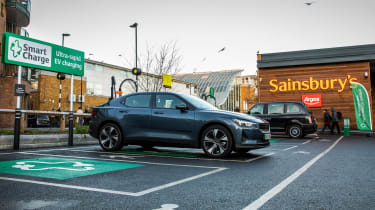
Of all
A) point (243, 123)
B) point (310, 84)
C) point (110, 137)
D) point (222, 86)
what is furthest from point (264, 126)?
point (222, 86)

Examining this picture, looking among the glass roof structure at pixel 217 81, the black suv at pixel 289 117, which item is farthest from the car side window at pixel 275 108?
the glass roof structure at pixel 217 81

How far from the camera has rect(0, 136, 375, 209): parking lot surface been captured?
3248 millimetres

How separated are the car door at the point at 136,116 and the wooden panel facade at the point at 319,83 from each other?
17.2 m

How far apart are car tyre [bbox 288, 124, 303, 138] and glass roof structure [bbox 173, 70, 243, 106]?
5797 cm

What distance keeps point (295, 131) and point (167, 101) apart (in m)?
9.47

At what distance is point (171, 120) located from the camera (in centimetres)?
745

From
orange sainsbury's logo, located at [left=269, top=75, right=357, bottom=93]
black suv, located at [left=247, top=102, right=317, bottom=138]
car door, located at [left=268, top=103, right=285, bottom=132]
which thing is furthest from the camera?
orange sainsbury's logo, located at [left=269, top=75, right=357, bottom=93]

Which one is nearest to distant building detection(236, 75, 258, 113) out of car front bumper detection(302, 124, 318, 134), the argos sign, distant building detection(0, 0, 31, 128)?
the argos sign

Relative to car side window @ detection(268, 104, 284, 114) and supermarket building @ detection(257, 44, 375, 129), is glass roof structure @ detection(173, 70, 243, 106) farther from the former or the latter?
car side window @ detection(268, 104, 284, 114)

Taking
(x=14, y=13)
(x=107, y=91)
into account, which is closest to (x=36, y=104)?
(x=107, y=91)

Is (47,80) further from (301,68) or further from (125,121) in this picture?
(125,121)

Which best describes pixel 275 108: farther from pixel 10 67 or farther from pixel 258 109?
pixel 10 67

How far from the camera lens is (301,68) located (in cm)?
2297

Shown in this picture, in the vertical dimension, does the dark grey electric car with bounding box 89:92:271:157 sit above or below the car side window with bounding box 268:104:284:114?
below
